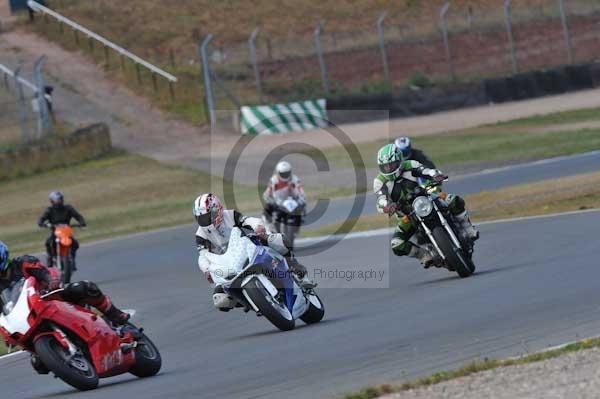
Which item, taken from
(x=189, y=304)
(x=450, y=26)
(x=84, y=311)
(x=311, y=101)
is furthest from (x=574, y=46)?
(x=84, y=311)

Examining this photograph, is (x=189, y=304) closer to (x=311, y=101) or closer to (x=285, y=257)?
(x=285, y=257)

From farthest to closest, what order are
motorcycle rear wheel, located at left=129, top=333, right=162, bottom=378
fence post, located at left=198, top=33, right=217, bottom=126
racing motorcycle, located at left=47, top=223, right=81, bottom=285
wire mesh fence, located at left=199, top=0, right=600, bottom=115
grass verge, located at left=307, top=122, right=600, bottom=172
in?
wire mesh fence, located at left=199, top=0, right=600, bottom=115, fence post, located at left=198, top=33, right=217, bottom=126, grass verge, located at left=307, top=122, right=600, bottom=172, racing motorcycle, located at left=47, top=223, right=81, bottom=285, motorcycle rear wheel, located at left=129, top=333, right=162, bottom=378

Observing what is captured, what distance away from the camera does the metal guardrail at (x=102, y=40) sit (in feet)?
151

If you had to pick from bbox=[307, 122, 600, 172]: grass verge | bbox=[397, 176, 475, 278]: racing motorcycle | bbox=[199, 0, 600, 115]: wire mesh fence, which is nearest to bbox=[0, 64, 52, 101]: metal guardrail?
bbox=[199, 0, 600, 115]: wire mesh fence

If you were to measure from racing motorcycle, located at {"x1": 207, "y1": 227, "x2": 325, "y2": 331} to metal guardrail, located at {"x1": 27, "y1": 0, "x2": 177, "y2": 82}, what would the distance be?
34.0m

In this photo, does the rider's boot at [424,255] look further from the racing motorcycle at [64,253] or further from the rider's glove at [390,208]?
the racing motorcycle at [64,253]

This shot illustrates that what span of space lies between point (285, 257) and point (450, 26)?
38093 millimetres

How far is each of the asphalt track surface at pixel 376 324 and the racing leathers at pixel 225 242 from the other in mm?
450

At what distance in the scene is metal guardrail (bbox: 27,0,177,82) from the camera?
46156mm

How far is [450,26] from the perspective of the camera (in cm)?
4941

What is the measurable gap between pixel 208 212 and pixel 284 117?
28360mm

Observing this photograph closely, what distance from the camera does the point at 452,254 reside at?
1421 cm

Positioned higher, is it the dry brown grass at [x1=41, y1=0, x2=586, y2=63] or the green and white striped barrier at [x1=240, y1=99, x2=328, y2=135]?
the dry brown grass at [x1=41, y1=0, x2=586, y2=63]

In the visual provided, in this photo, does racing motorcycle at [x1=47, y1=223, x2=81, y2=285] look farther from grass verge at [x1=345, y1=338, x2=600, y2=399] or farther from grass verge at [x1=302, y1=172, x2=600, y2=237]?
grass verge at [x1=345, y1=338, x2=600, y2=399]
